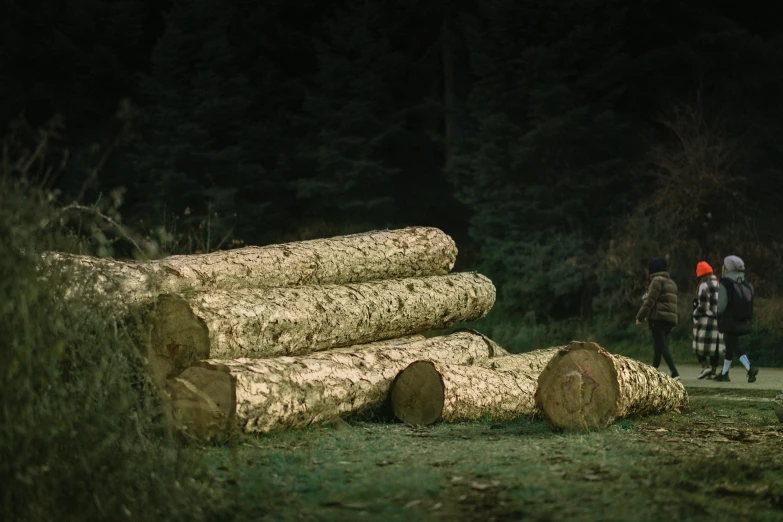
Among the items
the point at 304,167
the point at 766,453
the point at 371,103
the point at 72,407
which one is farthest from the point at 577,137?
the point at 72,407

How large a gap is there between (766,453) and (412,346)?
154 inches

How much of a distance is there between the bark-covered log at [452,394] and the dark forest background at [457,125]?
40.0ft

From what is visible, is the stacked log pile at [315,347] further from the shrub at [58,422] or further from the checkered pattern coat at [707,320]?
the checkered pattern coat at [707,320]

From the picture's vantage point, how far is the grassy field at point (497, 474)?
20.1 ft

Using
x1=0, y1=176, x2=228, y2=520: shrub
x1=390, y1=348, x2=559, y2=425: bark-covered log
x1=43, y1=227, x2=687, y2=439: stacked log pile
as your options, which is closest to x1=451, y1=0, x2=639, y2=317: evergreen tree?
x1=43, y1=227, x2=687, y2=439: stacked log pile

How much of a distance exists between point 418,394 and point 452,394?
1.11 feet

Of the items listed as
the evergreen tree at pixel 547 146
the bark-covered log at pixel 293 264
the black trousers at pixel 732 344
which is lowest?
the black trousers at pixel 732 344

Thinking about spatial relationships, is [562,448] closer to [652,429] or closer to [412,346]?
[652,429]

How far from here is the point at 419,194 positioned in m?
33.2

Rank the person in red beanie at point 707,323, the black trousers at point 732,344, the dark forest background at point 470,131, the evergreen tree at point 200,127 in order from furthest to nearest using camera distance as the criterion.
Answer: the evergreen tree at point 200,127
the dark forest background at point 470,131
the person in red beanie at point 707,323
the black trousers at point 732,344

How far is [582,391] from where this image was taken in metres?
9.27

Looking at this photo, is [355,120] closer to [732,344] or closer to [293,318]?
[732,344]

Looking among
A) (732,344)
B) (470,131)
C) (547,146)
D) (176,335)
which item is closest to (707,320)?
(732,344)

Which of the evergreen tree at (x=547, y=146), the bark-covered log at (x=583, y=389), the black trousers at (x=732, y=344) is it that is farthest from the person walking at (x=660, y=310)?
the evergreen tree at (x=547, y=146)
